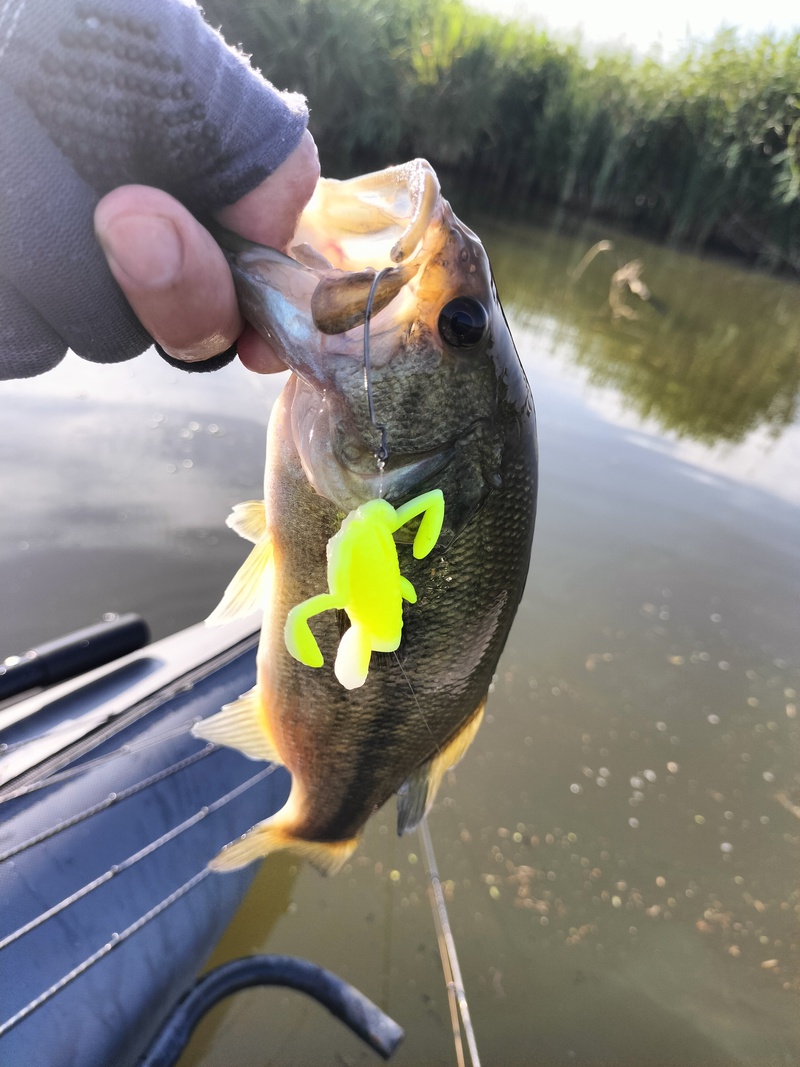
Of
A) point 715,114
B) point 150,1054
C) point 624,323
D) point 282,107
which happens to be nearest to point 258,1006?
point 150,1054

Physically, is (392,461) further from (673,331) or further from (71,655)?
(673,331)

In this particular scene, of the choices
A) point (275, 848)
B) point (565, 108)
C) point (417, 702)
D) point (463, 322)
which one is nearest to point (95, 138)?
point (463, 322)

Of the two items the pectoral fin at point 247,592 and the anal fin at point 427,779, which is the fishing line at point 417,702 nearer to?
the anal fin at point 427,779

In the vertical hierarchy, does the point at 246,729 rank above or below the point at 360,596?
below

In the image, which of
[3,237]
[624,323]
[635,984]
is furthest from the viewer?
[624,323]

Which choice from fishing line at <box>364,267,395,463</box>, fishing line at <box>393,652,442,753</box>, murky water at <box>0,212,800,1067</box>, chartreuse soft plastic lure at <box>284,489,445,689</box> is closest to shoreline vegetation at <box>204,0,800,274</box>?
murky water at <box>0,212,800,1067</box>

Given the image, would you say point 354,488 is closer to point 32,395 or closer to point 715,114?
point 32,395

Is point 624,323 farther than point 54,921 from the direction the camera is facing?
Yes

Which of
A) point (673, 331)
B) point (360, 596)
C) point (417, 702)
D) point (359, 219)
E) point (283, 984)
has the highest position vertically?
point (359, 219)
